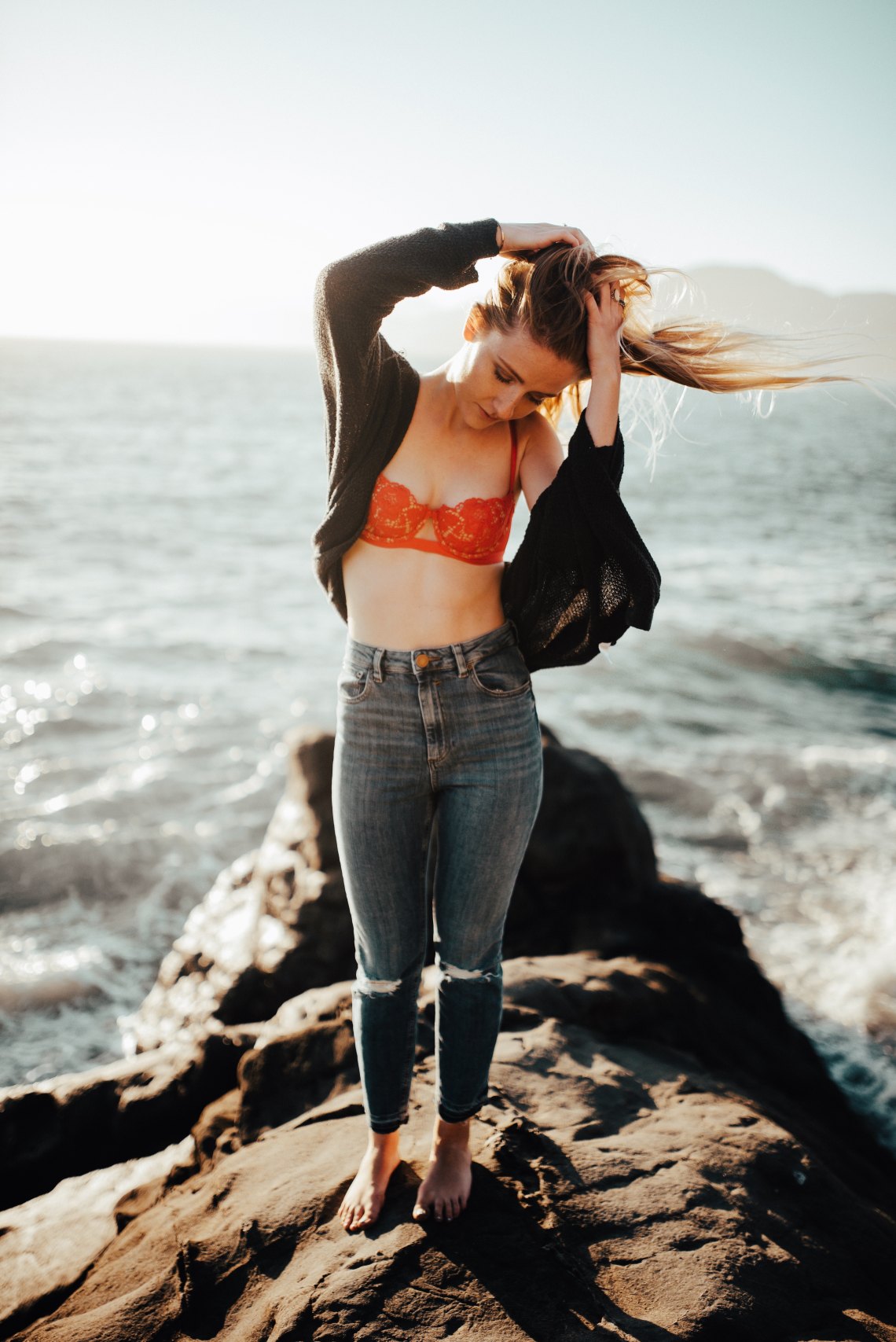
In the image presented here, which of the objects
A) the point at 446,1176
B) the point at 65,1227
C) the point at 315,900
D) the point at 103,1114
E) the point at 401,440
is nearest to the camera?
the point at 401,440

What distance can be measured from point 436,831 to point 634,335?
55.6 inches

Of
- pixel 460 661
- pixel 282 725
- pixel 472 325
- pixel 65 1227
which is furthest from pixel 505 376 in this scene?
pixel 282 725

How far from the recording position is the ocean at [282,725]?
18.0ft

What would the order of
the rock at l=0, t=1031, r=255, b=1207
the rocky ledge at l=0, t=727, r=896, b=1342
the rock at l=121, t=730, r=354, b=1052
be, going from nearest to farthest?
the rocky ledge at l=0, t=727, r=896, b=1342
the rock at l=0, t=1031, r=255, b=1207
the rock at l=121, t=730, r=354, b=1052

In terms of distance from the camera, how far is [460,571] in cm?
225

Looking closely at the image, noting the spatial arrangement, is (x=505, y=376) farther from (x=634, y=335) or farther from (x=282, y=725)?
(x=282, y=725)

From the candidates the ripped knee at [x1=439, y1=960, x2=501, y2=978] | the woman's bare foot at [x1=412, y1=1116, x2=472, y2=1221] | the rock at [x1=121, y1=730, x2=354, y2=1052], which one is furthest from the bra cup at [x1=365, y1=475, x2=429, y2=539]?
the rock at [x1=121, y1=730, x2=354, y2=1052]

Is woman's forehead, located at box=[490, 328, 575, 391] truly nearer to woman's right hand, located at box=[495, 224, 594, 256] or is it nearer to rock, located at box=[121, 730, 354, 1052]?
woman's right hand, located at box=[495, 224, 594, 256]

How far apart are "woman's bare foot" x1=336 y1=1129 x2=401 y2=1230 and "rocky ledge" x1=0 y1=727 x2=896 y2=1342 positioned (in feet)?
0.15

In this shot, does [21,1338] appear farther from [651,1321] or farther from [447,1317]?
[651,1321]

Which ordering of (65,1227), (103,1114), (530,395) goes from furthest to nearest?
(103,1114) → (65,1227) → (530,395)

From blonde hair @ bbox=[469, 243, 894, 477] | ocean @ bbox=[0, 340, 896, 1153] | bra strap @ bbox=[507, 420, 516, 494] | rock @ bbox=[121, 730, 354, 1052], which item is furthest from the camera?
ocean @ bbox=[0, 340, 896, 1153]

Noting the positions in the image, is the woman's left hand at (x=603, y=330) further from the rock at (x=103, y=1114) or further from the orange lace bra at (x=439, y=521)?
the rock at (x=103, y=1114)

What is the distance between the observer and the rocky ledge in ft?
7.07
